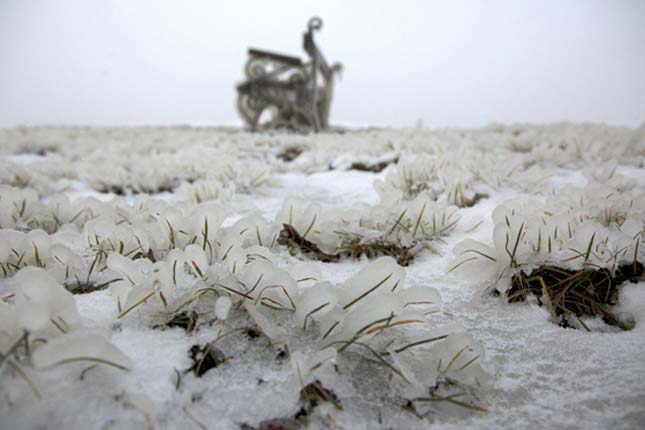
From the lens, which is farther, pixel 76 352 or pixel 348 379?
pixel 348 379

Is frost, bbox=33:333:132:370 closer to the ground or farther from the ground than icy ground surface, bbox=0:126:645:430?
farther from the ground

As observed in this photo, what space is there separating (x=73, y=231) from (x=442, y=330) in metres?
1.01

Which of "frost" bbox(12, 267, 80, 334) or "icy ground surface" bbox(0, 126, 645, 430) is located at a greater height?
"frost" bbox(12, 267, 80, 334)

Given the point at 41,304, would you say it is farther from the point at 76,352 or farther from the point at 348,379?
the point at 348,379

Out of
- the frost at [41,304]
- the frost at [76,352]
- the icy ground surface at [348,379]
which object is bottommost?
Answer: the icy ground surface at [348,379]

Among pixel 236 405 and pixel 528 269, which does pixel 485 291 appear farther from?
pixel 236 405

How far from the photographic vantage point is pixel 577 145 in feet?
9.87

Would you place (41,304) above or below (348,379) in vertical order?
above

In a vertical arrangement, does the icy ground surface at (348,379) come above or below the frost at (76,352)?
below

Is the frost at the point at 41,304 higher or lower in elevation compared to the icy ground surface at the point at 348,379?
higher

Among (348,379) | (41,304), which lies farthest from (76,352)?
(348,379)

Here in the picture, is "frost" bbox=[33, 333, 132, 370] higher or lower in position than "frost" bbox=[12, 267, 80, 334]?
lower

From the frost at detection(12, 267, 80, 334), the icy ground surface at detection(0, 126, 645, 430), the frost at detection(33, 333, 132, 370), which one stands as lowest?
the icy ground surface at detection(0, 126, 645, 430)

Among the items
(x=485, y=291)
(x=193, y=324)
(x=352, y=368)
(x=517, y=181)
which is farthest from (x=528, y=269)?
(x=517, y=181)
